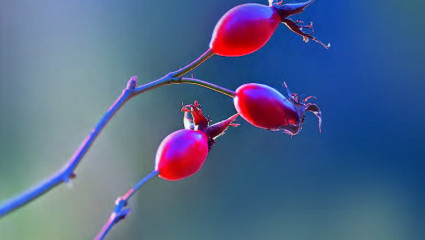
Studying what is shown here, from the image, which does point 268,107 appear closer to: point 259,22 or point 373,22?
point 259,22

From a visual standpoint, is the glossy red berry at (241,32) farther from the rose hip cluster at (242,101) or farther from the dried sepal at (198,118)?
the dried sepal at (198,118)

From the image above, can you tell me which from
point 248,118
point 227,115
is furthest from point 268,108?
point 227,115

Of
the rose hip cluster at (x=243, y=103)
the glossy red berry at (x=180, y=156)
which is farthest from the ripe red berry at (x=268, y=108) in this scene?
the glossy red berry at (x=180, y=156)

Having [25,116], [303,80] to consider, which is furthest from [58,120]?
[303,80]

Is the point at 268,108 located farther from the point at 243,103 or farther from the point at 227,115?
the point at 227,115

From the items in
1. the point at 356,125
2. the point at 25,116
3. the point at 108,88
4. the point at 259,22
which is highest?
the point at 356,125

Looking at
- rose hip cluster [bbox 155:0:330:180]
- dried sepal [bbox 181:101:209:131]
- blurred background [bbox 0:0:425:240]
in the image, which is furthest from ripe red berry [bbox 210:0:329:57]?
blurred background [bbox 0:0:425:240]
